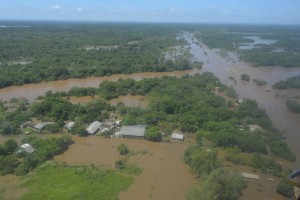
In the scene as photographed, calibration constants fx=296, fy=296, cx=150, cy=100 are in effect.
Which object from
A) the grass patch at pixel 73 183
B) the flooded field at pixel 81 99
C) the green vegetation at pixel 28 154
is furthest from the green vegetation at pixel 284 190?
the flooded field at pixel 81 99

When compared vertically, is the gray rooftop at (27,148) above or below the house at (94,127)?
above

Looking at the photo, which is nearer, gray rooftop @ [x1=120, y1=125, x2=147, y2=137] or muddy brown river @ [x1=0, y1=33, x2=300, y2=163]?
gray rooftop @ [x1=120, y1=125, x2=147, y2=137]

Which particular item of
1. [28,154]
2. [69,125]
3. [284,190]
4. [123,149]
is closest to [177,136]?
[123,149]

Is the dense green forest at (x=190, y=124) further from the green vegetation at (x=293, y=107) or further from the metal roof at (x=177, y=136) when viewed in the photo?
the green vegetation at (x=293, y=107)

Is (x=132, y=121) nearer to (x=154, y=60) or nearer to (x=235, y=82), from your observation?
(x=235, y=82)

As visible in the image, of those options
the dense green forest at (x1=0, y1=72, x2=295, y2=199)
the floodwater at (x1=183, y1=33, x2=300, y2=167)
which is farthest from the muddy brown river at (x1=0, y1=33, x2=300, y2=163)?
the dense green forest at (x1=0, y1=72, x2=295, y2=199)

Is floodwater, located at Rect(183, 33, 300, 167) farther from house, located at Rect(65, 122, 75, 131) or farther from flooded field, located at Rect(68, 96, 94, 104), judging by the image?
flooded field, located at Rect(68, 96, 94, 104)
